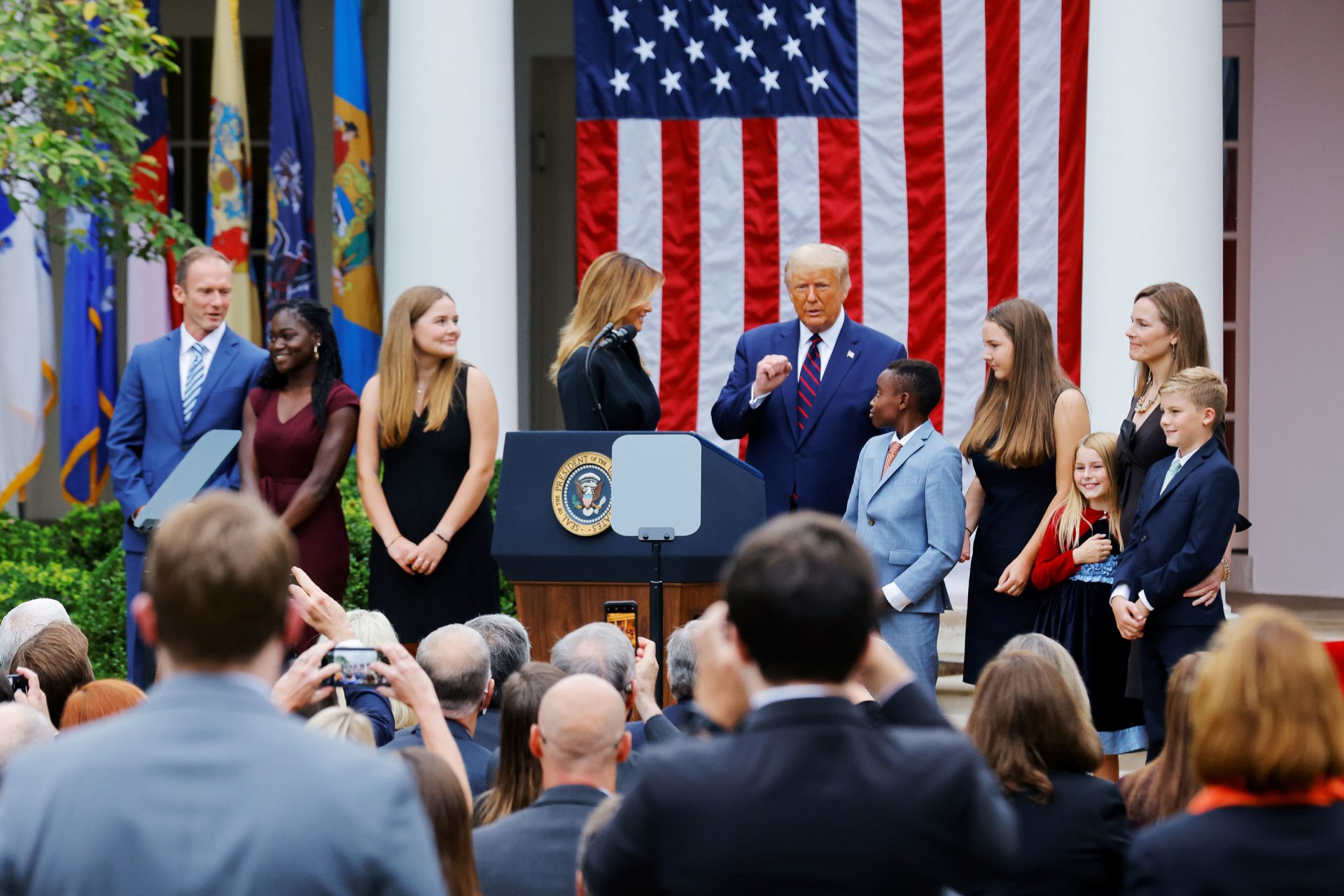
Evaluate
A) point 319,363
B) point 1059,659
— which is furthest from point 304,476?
point 1059,659

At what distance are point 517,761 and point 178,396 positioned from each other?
3824 mm

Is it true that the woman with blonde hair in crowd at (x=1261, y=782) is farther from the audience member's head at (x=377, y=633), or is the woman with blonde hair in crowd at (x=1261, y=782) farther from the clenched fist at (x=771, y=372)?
the clenched fist at (x=771, y=372)

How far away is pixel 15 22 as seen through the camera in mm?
8109

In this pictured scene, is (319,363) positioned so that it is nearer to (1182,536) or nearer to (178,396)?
(178,396)

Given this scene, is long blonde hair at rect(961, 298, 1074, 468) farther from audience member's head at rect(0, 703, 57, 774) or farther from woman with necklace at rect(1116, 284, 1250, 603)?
audience member's head at rect(0, 703, 57, 774)

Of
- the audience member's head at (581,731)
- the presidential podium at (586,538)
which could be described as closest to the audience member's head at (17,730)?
the audience member's head at (581,731)

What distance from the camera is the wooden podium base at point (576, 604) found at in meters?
5.59

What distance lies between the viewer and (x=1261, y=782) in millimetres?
2240

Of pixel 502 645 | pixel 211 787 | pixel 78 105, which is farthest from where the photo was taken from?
pixel 78 105

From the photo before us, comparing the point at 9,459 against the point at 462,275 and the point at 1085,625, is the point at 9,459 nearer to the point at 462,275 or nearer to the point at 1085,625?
the point at 462,275

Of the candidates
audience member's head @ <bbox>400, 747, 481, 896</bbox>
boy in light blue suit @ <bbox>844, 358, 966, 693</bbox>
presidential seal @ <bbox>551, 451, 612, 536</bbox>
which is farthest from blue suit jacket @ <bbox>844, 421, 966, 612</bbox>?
audience member's head @ <bbox>400, 747, 481, 896</bbox>

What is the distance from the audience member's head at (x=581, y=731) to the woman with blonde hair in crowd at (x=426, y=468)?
11.1 feet

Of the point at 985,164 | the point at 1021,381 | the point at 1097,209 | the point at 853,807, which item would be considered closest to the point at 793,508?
the point at 1021,381

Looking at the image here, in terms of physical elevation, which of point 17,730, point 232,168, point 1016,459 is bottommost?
point 17,730
